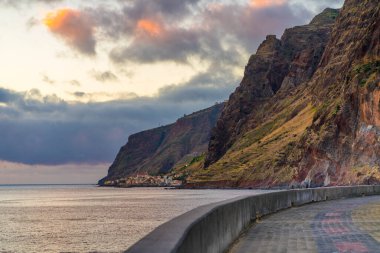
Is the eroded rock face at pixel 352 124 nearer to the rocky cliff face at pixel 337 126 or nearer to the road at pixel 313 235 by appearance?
the rocky cliff face at pixel 337 126

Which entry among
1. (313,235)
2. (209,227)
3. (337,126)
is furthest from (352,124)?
(209,227)

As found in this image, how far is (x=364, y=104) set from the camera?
116000 mm

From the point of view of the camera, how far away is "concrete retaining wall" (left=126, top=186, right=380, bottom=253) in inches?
293

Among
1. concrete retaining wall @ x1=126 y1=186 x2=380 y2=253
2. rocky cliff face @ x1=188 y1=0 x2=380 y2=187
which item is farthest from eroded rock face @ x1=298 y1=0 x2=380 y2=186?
concrete retaining wall @ x1=126 y1=186 x2=380 y2=253

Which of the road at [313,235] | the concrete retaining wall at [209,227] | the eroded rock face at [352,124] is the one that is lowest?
the road at [313,235]

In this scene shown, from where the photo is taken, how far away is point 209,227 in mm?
11688

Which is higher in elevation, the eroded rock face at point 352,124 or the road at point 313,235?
the eroded rock face at point 352,124

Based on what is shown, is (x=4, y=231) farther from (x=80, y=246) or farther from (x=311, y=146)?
(x=311, y=146)

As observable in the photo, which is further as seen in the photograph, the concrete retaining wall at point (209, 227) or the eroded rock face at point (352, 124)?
the eroded rock face at point (352, 124)

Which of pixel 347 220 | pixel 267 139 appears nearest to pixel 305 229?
pixel 347 220

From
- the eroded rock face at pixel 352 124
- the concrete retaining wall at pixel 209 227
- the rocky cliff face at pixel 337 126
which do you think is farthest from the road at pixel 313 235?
the eroded rock face at pixel 352 124

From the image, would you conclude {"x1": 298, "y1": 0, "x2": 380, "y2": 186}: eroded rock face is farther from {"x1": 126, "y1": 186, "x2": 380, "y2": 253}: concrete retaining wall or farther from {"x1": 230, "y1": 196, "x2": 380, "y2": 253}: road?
{"x1": 230, "y1": 196, "x2": 380, "y2": 253}: road

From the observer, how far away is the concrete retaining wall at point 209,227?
293 inches

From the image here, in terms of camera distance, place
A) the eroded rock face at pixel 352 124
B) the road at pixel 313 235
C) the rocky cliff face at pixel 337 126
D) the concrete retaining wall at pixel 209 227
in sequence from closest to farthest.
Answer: the concrete retaining wall at pixel 209 227
the road at pixel 313 235
the eroded rock face at pixel 352 124
the rocky cliff face at pixel 337 126
